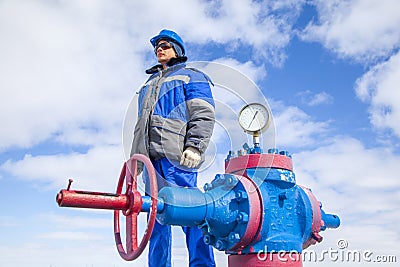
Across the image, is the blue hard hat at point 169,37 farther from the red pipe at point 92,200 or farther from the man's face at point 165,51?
the red pipe at point 92,200

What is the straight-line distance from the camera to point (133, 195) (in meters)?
2.65

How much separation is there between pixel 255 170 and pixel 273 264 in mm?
678

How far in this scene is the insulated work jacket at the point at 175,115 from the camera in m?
3.23

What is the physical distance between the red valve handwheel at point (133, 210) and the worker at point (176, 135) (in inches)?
18.0

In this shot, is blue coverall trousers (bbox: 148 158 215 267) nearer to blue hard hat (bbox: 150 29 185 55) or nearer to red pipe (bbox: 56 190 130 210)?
red pipe (bbox: 56 190 130 210)

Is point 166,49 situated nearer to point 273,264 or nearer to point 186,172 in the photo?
point 186,172

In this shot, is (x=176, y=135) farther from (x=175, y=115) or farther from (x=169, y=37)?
(x=169, y=37)

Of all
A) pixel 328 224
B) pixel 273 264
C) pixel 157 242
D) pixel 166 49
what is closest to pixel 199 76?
pixel 166 49

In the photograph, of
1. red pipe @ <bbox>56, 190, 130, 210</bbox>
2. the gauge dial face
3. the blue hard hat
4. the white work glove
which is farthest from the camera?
the blue hard hat

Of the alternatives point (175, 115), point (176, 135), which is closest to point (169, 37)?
point (175, 115)

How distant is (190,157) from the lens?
313 centimetres

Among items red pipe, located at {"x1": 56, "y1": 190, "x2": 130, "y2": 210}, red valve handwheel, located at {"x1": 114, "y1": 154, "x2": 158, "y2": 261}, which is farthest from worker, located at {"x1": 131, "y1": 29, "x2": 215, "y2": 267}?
red pipe, located at {"x1": 56, "y1": 190, "x2": 130, "y2": 210}

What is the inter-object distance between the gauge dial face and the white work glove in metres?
0.50

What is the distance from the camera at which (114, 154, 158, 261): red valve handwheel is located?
2541mm
